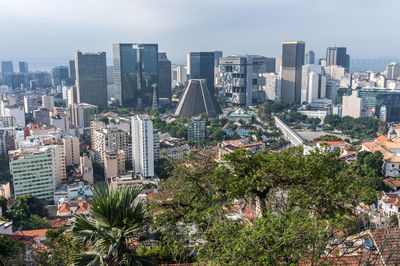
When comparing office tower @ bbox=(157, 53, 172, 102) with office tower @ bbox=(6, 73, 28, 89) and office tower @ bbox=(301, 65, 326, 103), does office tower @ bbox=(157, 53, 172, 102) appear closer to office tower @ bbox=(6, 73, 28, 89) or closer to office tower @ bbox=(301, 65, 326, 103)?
office tower @ bbox=(301, 65, 326, 103)

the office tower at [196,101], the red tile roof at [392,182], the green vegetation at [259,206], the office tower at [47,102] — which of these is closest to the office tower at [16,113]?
the office tower at [47,102]

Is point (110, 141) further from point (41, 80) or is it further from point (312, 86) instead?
point (41, 80)

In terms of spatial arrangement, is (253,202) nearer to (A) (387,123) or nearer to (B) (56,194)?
(B) (56,194)

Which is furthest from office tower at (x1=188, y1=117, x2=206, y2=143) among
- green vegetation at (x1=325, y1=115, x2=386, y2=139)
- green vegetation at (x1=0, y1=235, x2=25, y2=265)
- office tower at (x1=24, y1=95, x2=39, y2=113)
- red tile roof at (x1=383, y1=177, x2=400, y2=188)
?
office tower at (x1=24, y1=95, x2=39, y2=113)

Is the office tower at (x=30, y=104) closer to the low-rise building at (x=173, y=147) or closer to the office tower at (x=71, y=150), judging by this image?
the office tower at (x=71, y=150)

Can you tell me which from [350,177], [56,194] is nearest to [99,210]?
[350,177]

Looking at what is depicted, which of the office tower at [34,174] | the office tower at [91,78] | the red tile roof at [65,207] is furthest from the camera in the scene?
the office tower at [91,78]
